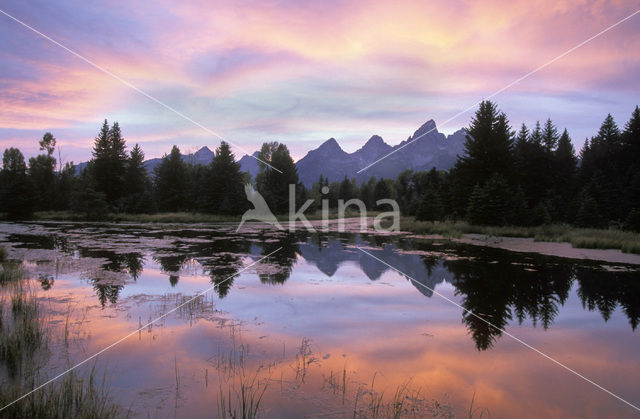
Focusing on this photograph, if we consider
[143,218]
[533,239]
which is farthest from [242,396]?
[143,218]

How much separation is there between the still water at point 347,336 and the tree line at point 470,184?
20.5 m

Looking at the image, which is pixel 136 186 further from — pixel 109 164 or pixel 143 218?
pixel 143 218

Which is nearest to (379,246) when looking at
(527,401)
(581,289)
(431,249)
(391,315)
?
(431,249)

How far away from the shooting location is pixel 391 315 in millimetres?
9094

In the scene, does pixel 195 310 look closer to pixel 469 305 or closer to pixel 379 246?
pixel 469 305

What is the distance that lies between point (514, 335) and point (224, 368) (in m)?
5.97

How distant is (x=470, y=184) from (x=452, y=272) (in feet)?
79.8

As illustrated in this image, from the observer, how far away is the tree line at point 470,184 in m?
34.0

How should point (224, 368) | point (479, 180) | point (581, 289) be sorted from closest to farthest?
point (224, 368), point (581, 289), point (479, 180)

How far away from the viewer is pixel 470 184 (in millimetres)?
36250

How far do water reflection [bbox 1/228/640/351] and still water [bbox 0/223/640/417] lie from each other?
0.10 metres

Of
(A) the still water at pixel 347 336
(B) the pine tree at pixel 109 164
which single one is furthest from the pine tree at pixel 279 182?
(A) the still water at pixel 347 336

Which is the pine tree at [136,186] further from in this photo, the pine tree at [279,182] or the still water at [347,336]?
the still water at [347,336]

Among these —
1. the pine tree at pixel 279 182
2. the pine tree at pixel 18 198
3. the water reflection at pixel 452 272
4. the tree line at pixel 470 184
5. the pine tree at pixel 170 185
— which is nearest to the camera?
the water reflection at pixel 452 272
